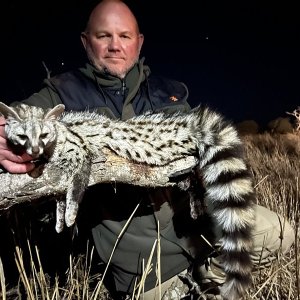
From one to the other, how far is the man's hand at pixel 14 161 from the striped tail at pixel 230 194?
2.71ft

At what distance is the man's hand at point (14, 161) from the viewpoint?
169 centimetres

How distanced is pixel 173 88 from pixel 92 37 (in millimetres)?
642

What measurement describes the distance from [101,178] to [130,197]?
1.36 feet

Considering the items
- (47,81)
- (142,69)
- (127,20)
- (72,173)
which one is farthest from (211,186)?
(127,20)

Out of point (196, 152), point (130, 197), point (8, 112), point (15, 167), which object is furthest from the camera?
point (130, 197)

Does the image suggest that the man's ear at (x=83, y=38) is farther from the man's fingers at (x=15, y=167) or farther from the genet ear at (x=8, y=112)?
the man's fingers at (x=15, y=167)

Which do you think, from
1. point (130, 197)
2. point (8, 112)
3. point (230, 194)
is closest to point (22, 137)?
point (8, 112)

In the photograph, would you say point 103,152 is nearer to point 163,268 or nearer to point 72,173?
point 72,173

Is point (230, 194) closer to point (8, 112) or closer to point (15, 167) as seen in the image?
point (15, 167)

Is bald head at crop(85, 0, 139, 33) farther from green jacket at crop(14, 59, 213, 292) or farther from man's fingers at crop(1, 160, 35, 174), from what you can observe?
man's fingers at crop(1, 160, 35, 174)

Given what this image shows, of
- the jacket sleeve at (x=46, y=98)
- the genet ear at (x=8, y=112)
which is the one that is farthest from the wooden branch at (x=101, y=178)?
the jacket sleeve at (x=46, y=98)

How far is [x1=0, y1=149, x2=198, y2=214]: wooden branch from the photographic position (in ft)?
5.52

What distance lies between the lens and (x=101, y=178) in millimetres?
1931

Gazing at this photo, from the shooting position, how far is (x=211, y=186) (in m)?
1.95
